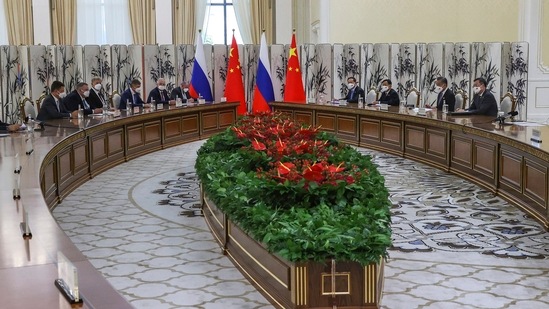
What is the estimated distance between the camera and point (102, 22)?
1811cm

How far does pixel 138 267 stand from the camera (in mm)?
6023

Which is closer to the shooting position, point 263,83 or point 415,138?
point 415,138

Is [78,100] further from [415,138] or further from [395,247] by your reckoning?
[395,247]

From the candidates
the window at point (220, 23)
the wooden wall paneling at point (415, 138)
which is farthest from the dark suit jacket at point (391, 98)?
the window at point (220, 23)

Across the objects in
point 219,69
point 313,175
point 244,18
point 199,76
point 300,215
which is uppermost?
point 244,18

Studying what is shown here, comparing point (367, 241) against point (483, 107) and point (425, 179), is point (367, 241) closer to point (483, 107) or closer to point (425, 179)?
point (425, 179)

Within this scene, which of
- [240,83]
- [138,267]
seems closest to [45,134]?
[138,267]

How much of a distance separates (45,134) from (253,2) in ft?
34.2

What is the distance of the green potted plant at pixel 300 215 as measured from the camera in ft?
14.6

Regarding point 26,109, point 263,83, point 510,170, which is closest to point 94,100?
point 26,109

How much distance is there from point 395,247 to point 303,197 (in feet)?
5.29

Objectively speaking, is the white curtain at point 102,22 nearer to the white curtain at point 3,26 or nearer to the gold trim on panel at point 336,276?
the white curtain at point 3,26

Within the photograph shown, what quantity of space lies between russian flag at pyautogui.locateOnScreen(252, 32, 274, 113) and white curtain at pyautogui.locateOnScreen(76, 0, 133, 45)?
14.7 feet

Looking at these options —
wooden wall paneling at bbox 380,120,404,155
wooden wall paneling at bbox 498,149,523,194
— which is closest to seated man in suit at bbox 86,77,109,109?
wooden wall paneling at bbox 380,120,404,155
